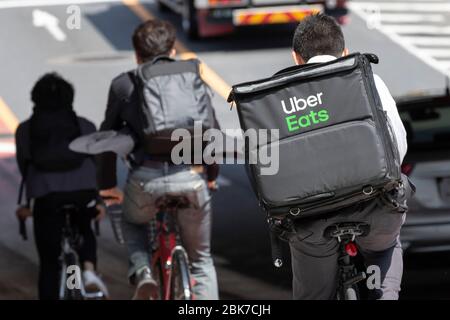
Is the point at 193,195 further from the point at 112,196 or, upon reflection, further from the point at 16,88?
the point at 16,88

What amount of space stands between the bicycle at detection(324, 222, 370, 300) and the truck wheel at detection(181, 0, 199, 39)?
421 inches

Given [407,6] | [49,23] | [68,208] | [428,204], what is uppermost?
[49,23]

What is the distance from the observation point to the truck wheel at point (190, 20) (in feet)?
51.9

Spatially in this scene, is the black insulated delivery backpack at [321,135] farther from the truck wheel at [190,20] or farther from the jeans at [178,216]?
the truck wheel at [190,20]

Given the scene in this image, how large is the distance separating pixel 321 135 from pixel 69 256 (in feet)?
10.1

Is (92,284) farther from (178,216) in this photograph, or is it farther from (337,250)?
(337,250)

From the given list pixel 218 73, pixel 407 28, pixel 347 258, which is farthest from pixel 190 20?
pixel 347 258

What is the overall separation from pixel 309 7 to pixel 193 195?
871 cm

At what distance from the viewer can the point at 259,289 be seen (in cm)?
859

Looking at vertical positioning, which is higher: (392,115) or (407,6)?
(392,115)

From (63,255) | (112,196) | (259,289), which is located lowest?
(259,289)

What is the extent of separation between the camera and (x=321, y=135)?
16.0ft

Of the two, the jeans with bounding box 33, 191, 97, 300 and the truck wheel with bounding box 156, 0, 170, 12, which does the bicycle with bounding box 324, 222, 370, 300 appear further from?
the truck wheel with bounding box 156, 0, 170, 12
